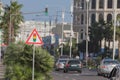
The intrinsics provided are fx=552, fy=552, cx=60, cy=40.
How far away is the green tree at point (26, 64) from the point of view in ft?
86.2

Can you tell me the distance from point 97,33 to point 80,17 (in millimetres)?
60107

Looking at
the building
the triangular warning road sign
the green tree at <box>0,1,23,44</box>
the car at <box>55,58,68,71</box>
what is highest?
the building

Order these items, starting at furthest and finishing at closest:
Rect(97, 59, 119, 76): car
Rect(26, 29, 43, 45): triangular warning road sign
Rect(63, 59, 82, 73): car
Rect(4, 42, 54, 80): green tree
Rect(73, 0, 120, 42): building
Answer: Rect(73, 0, 120, 42): building < Rect(63, 59, 82, 73): car < Rect(97, 59, 119, 76): car < Rect(4, 42, 54, 80): green tree < Rect(26, 29, 43, 45): triangular warning road sign

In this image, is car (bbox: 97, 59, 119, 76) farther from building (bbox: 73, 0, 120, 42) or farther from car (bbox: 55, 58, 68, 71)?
building (bbox: 73, 0, 120, 42)

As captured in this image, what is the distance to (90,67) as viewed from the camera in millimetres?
72938

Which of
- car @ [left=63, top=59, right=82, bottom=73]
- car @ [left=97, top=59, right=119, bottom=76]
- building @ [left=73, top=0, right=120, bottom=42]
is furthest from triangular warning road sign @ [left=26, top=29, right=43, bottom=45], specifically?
building @ [left=73, top=0, right=120, bottom=42]

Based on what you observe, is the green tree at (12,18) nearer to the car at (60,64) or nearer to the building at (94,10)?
the car at (60,64)

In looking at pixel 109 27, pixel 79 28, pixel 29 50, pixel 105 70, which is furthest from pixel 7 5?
pixel 79 28

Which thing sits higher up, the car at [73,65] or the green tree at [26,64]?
the green tree at [26,64]

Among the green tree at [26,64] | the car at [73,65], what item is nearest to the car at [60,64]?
the car at [73,65]

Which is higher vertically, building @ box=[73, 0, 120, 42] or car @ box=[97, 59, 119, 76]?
building @ box=[73, 0, 120, 42]

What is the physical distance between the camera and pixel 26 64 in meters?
26.6

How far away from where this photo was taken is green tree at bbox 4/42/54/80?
26281 mm

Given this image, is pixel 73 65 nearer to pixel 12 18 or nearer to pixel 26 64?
pixel 26 64
